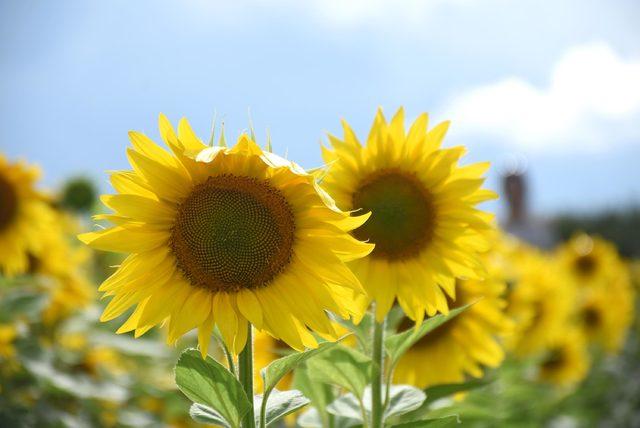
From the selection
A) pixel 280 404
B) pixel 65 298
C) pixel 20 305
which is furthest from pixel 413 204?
pixel 65 298

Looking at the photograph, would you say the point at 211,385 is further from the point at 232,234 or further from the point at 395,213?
the point at 395,213

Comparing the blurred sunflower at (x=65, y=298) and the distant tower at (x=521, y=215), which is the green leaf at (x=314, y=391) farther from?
the distant tower at (x=521, y=215)

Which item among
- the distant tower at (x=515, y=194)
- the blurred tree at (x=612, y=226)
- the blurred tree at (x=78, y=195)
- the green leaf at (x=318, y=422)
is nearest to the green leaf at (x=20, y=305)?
the green leaf at (x=318, y=422)

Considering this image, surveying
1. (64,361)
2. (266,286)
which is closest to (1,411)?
(64,361)

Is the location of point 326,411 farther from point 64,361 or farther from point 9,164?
point 9,164

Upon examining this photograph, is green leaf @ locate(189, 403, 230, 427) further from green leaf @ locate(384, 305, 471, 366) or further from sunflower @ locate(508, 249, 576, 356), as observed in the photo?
sunflower @ locate(508, 249, 576, 356)

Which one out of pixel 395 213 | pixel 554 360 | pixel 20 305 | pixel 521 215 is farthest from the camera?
pixel 521 215
